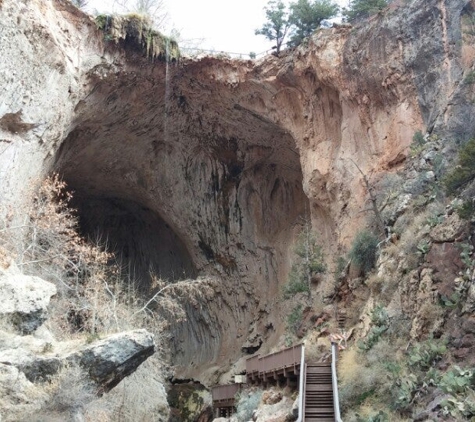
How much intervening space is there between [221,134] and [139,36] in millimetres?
6311

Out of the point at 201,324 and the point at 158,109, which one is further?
the point at 201,324

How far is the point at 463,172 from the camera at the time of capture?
12680 mm

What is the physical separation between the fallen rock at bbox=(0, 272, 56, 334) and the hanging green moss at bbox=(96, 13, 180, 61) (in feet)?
41.3

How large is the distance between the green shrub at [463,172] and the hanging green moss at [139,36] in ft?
45.9

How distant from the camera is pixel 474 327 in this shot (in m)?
9.62

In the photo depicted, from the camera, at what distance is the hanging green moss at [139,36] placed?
851 inches

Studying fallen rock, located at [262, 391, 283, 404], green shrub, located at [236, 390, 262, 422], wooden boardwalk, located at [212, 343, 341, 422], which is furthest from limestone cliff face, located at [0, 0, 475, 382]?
fallen rock, located at [262, 391, 283, 404]

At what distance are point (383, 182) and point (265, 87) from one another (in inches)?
301

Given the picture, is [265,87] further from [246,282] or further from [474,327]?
[474,327]

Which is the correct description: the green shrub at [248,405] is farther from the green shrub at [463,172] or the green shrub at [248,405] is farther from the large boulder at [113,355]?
the green shrub at [463,172]

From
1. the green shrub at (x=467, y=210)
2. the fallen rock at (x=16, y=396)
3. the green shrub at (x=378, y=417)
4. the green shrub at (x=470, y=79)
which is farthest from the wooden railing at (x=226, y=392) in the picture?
the green shrub at (x=470, y=79)


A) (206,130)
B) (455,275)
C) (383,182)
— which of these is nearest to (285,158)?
(206,130)

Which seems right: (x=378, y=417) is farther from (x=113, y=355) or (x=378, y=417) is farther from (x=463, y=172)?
(x=463, y=172)

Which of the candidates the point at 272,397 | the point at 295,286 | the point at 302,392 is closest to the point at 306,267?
the point at 295,286
